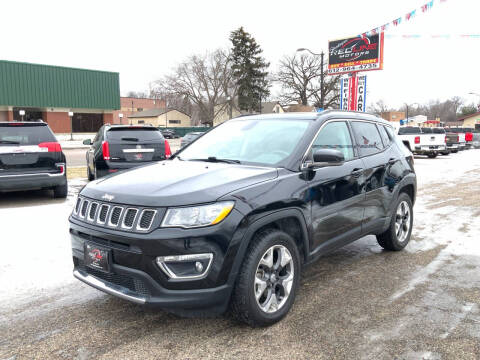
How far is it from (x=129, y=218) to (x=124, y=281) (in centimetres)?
47

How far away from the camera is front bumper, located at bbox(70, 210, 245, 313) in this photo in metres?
2.79

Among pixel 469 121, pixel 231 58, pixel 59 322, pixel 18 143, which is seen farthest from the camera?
pixel 469 121

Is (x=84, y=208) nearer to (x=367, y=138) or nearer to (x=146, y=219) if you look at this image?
(x=146, y=219)

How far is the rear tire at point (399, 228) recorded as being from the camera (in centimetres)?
510

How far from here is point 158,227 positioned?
111 inches

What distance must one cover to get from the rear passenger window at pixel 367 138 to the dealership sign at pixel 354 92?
21.7 metres

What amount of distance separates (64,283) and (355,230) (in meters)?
3.08

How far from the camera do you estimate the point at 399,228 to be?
529cm

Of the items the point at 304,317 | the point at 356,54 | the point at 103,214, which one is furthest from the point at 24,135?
the point at 356,54

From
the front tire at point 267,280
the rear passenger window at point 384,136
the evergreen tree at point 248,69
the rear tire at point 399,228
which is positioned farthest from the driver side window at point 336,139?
the evergreen tree at point 248,69

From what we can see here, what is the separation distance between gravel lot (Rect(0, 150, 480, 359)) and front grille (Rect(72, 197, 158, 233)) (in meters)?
0.87

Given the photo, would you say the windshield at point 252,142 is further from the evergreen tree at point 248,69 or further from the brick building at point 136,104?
the brick building at point 136,104

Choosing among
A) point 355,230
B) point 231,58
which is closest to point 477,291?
point 355,230

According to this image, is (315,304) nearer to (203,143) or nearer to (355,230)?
(355,230)
